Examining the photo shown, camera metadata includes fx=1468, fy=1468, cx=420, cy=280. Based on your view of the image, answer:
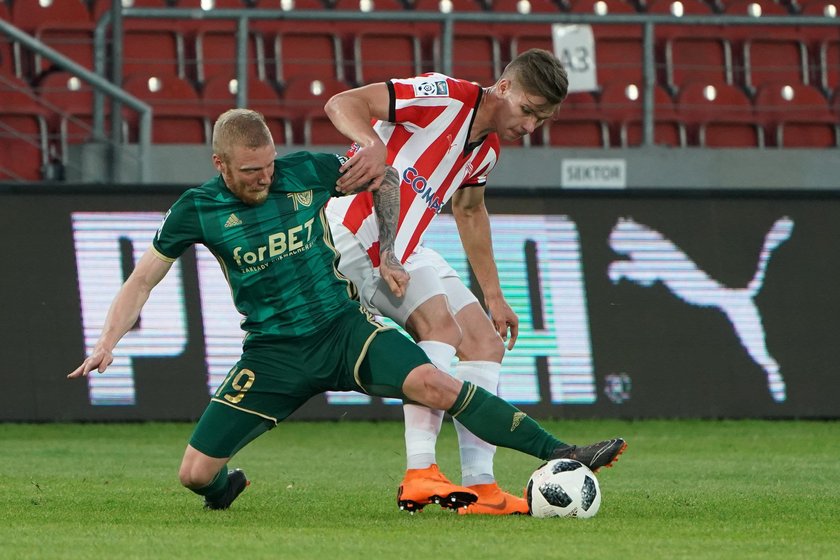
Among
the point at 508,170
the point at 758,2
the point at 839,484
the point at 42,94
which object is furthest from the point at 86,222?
the point at 758,2

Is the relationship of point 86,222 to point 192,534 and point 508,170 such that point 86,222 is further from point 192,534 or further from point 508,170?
point 192,534

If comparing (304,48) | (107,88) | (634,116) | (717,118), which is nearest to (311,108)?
(304,48)

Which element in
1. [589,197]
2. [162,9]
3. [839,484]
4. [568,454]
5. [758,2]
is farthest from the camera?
[758,2]

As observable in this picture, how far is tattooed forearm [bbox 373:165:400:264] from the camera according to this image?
586 cm

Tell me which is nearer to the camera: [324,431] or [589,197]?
[324,431]

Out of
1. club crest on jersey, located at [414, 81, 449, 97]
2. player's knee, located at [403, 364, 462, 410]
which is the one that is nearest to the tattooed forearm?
club crest on jersey, located at [414, 81, 449, 97]

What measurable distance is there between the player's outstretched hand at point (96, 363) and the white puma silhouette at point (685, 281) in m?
6.38

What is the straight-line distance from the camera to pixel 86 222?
10.8 metres

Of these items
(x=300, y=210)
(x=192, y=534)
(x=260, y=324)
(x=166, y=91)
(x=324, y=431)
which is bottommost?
(x=324, y=431)

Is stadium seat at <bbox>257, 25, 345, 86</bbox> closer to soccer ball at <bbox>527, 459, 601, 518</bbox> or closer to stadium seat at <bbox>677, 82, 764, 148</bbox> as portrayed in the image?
stadium seat at <bbox>677, 82, 764, 148</bbox>

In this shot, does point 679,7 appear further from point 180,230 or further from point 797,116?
point 180,230

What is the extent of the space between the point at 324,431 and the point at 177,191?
209 centimetres

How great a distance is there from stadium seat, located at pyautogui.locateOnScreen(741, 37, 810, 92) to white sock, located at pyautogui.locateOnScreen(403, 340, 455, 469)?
9447 millimetres

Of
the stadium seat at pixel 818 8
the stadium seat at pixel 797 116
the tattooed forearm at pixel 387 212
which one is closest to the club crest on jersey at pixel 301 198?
the tattooed forearm at pixel 387 212
